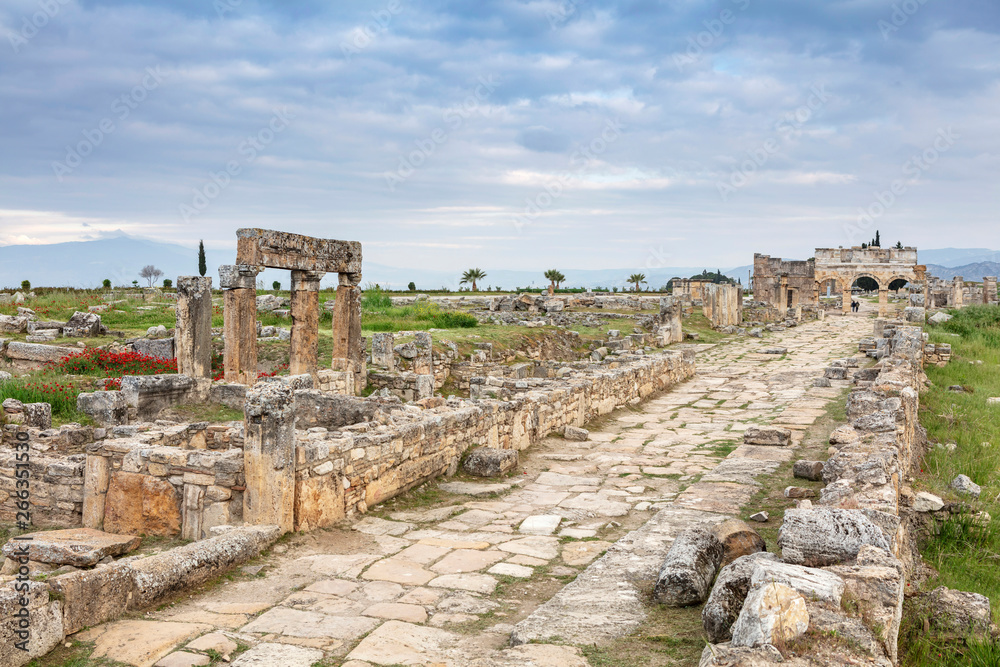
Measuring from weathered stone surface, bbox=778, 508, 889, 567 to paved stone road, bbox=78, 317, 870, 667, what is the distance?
986 millimetres

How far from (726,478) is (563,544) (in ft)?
9.01

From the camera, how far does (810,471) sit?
784 centimetres

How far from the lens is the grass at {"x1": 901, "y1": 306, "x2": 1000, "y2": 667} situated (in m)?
3.76

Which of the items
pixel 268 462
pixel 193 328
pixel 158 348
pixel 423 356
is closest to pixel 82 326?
pixel 158 348

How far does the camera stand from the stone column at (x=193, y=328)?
591 inches

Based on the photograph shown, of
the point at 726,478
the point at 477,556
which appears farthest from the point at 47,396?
the point at 726,478

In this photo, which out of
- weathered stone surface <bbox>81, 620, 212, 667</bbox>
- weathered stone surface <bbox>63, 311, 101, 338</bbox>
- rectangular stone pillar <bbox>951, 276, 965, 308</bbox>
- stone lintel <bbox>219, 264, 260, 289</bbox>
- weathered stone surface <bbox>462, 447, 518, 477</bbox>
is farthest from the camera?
rectangular stone pillar <bbox>951, 276, 965, 308</bbox>

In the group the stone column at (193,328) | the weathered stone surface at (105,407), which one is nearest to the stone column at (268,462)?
the weathered stone surface at (105,407)

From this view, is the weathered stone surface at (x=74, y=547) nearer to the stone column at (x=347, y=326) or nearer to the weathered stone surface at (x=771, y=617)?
the weathered stone surface at (x=771, y=617)

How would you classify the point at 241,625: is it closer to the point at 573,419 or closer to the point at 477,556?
the point at 477,556

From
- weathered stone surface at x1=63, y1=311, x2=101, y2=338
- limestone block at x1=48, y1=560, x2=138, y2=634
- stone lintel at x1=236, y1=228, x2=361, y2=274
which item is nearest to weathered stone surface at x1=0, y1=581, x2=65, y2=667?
limestone block at x1=48, y1=560, x2=138, y2=634

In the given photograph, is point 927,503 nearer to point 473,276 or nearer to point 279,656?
point 279,656

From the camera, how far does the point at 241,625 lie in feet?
14.7

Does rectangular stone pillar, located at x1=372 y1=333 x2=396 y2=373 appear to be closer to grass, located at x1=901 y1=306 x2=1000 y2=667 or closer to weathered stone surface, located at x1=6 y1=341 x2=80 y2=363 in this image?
weathered stone surface, located at x1=6 y1=341 x2=80 y2=363
